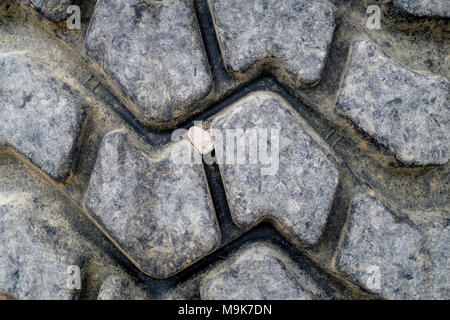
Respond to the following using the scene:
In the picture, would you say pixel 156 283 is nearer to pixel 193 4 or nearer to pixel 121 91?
pixel 121 91

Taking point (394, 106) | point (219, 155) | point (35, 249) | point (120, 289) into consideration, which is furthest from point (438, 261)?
point (35, 249)

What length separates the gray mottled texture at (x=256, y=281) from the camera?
709 millimetres

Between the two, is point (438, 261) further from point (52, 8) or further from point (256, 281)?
point (52, 8)

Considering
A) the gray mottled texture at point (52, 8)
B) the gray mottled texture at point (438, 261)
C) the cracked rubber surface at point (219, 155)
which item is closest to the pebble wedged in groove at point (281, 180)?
the cracked rubber surface at point (219, 155)

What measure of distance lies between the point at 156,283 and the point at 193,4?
474 mm

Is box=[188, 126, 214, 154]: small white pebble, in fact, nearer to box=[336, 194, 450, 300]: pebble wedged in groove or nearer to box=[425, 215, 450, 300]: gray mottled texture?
box=[336, 194, 450, 300]: pebble wedged in groove

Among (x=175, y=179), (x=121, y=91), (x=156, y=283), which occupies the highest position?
(x=121, y=91)

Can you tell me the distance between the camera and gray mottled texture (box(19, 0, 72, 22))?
2.39 ft

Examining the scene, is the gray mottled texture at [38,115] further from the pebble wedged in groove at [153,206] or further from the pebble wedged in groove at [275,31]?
the pebble wedged in groove at [275,31]

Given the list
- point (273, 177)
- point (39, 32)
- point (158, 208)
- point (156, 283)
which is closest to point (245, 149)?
point (273, 177)

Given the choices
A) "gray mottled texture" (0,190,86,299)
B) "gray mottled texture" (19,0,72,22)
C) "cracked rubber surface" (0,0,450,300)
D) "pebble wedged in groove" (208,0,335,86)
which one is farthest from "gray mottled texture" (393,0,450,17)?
"gray mottled texture" (0,190,86,299)

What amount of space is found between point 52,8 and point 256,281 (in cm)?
56

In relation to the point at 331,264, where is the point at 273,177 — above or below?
above

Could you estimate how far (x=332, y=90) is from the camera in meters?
0.74
